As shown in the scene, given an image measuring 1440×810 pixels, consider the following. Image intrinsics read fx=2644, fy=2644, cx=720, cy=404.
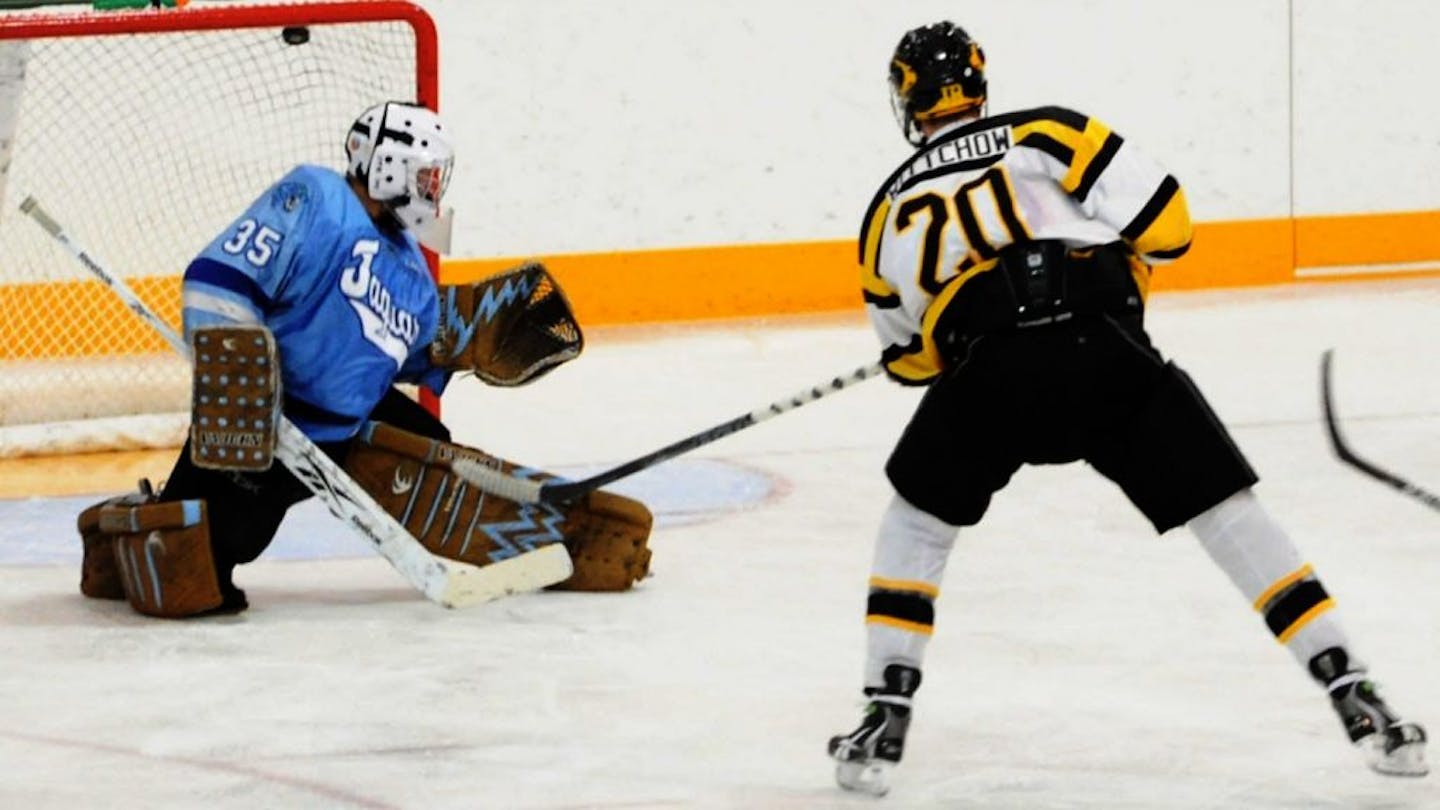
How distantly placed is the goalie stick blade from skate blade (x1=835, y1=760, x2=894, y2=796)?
1124 mm

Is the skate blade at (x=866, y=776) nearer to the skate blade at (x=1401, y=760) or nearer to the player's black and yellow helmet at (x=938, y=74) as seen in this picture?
the skate blade at (x=1401, y=760)

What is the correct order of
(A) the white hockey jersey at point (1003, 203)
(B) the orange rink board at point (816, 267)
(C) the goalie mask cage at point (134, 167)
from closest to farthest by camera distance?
(A) the white hockey jersey at point (1003, 203), (C) the goalie mask cage at point (134, 167), (B) the orange rink board at point (816, 267)

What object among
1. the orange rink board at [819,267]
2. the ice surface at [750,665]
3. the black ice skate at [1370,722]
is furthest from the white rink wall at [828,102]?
the black ice skate at [1370,722]

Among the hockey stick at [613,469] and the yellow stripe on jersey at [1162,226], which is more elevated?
the yellow stripe on jersey at [1162,226]

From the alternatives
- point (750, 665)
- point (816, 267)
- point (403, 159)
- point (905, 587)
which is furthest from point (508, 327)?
point (816, 267)

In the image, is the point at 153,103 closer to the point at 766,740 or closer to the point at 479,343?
the point at 479,343

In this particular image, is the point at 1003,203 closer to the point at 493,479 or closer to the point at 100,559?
the point at 493,479

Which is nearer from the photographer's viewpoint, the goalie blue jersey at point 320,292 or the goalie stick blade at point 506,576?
the goalie blue jersey at point 320,292

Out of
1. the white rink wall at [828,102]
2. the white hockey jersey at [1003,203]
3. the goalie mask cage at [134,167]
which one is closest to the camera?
the white hockey jersey at [1003,203]

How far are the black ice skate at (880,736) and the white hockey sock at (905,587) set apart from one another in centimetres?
1

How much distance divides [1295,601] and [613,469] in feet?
4.32

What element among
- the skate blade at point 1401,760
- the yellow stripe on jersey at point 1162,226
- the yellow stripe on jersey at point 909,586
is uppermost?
the yellow stripe on jersey at point 1162,226

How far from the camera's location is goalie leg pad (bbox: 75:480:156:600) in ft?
13.3

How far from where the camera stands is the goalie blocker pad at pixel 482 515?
407 centimetres
